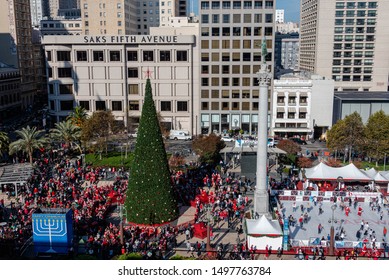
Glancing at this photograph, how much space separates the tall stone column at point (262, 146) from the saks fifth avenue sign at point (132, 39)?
1828 inches

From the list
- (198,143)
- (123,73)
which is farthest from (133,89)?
(198,143)

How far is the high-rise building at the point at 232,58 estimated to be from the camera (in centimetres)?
8069

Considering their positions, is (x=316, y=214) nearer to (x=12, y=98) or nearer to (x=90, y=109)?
(x=90, y=109)

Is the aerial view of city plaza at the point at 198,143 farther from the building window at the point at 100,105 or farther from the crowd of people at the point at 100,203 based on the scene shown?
the building window at the point at 100,105

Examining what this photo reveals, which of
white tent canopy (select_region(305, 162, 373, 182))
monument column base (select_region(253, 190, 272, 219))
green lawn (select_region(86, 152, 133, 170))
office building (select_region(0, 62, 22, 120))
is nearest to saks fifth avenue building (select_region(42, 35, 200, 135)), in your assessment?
green lawn (select_region(86, 152, 133, 170))

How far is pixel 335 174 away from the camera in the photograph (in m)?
51.9

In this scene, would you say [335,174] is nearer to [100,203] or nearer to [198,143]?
[198,143]

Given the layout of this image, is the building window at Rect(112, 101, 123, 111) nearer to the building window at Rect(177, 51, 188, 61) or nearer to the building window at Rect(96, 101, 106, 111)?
the building window at Rect(96, 101, 106, 111)

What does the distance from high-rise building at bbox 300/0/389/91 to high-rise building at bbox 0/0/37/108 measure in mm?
74881

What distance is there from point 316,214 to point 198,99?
45.6 m

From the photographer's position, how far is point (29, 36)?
120062 millimetres

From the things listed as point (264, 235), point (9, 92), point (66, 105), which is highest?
point (9, 92)

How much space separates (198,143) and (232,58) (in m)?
27.1

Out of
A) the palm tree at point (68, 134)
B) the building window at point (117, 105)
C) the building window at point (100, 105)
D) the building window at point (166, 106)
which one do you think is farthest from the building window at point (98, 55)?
the palm tree at point (68, 134)
